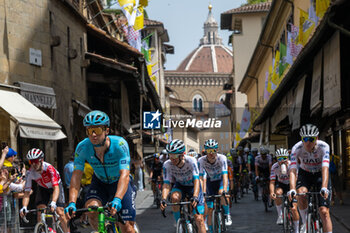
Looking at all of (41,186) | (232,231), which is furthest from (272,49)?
(41,186)

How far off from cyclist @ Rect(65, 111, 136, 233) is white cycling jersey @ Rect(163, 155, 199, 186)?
2.93 m

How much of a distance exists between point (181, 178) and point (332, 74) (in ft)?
14.6

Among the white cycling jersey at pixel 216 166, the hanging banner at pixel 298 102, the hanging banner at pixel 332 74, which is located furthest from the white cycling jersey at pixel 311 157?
the hanging banner at pixel 298 102

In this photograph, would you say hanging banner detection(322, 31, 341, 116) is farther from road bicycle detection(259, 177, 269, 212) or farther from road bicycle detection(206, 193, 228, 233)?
road bicycle detection(259, 177, 269, 212)

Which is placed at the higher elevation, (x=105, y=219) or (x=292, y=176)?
(x=292, y=176)

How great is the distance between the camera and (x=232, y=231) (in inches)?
555

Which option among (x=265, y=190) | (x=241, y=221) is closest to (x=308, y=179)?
(x=241, y=221)

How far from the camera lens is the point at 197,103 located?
14112 centimetres

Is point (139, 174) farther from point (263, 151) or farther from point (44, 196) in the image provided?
point (44, 196)

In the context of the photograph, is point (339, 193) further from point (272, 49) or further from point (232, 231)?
point (272, 49)

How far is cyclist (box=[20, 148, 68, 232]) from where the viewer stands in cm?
1126

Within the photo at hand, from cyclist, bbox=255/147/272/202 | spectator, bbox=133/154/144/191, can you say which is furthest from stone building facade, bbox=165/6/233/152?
cyclist, bbox=255/147/272/202

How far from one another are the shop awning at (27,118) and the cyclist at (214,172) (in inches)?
162

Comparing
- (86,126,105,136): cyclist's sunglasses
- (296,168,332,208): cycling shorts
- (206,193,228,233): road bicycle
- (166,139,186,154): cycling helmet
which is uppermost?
(86,126,105,136): cyclist's sunglasses
